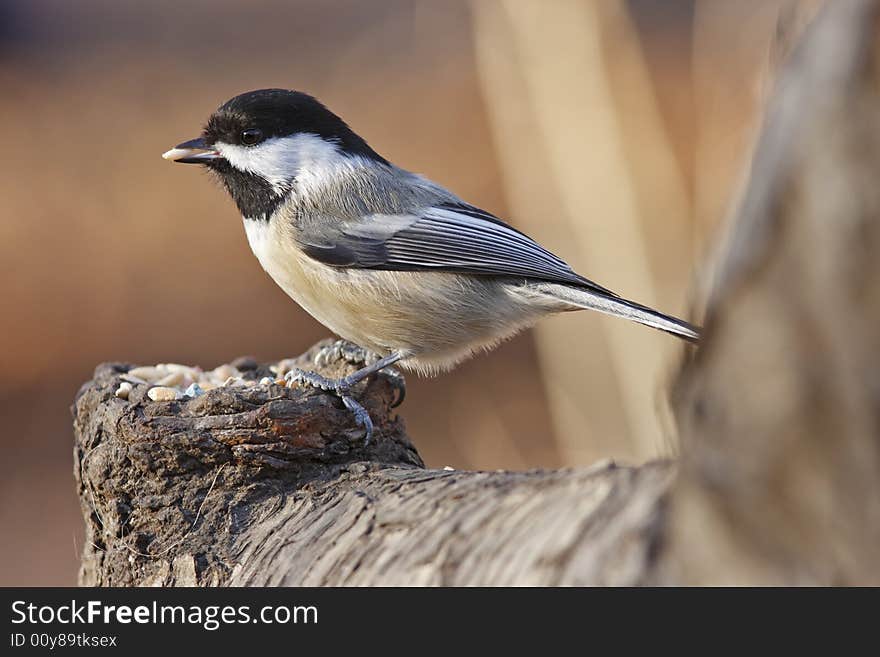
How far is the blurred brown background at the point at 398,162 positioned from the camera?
3.08 meters

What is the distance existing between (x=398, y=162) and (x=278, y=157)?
350 centimetres

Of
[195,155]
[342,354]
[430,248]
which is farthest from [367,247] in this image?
[195,155]

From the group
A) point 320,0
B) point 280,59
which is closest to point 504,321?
point 280,59

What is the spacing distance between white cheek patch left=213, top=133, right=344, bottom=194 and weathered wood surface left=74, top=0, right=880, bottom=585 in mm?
1201

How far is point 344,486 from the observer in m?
1.58

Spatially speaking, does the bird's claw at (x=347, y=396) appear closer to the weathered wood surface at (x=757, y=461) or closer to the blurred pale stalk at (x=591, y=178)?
the weathered wood surface at (x=757, y=461)

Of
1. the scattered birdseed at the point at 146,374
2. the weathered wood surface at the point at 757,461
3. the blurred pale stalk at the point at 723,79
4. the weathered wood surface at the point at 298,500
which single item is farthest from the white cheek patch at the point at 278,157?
the weathered wood surface at the point at 757,461

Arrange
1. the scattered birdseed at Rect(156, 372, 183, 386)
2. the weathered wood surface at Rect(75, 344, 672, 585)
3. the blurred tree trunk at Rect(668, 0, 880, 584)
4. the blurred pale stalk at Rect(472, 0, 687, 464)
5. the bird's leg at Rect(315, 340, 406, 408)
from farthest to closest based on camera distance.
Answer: the blurred pale stalk at Rect(472, 0, 687, 464) < the bird's leg at Rect(315, 340, 406, 408) < the scattered birdseed at Rect(156, 372, 183, 386) < the weathered wood surface at Rect(75, 344, 672, 585) < the blurred tree trunk at Rect(668, 0, 880, 584)

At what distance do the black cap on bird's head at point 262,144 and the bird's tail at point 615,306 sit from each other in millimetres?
697

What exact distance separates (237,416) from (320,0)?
6.94 metres

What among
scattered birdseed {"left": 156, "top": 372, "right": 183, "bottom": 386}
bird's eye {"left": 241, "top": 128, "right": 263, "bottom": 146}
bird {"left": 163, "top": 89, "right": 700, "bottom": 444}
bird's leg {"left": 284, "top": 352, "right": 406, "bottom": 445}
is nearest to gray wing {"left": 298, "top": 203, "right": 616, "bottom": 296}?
bird {"left": 163, "top": 89, "right": 700, "bottom": 444}

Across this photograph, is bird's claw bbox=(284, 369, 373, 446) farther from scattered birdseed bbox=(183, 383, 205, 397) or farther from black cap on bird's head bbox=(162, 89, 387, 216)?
black cap on bird's head bbox=(162, 89, 387, 216)

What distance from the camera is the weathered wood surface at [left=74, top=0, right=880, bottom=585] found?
0.74 m

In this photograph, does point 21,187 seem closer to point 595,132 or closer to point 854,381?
point 595,132
